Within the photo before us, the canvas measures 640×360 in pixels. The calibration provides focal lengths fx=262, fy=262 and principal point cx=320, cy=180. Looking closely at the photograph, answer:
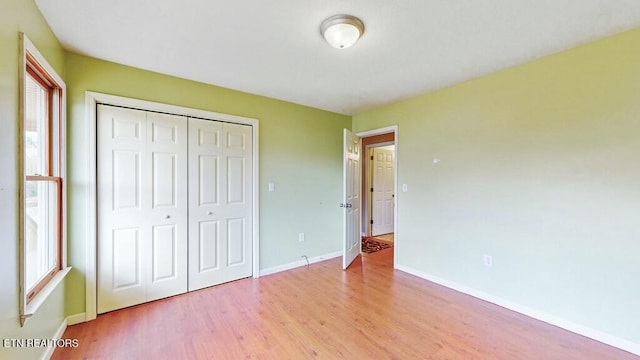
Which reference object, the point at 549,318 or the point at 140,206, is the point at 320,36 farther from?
the point at 549,318

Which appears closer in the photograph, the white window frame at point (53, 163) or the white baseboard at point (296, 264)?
the white window frame at point (53, 163)

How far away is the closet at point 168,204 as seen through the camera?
2359 millimetres

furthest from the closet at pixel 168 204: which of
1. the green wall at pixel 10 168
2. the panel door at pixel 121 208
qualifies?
the green wall at pixel 10 168

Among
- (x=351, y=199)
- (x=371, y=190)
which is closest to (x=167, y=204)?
(x=351, y=199)

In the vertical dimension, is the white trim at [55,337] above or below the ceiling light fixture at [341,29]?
below

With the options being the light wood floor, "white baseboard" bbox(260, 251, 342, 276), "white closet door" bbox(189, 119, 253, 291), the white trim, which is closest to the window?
the white trim

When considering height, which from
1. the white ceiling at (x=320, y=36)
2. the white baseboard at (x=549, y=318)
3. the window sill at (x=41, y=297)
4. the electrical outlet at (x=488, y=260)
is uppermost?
the white ceiling at (x=320, y=36)

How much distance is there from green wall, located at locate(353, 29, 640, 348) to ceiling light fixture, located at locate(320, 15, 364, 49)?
1669mm

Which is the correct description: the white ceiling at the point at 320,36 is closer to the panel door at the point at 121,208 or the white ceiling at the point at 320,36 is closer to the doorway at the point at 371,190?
the panel door at the point at 121,208

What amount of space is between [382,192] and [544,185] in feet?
11.6

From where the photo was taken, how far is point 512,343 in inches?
77.2

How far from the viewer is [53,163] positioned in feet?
6.68

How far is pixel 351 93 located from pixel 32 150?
2866 mm

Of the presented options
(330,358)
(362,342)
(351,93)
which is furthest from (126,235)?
(351,93)
